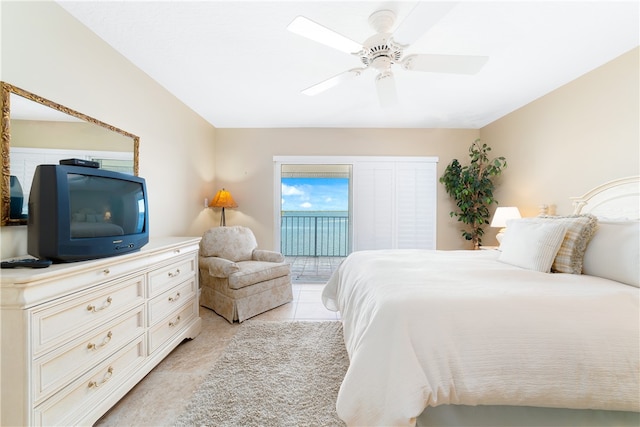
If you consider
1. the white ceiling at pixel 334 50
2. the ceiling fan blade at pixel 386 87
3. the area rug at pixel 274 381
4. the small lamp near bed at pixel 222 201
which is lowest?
the area rug at pixel 274 381

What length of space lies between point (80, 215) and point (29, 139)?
529 millimetres

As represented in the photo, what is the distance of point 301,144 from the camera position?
13.3 ft

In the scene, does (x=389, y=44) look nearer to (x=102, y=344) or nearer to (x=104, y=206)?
(x=104, y=206)

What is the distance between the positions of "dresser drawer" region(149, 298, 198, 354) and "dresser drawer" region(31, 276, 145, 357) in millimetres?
318

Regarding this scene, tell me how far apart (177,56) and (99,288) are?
6.15 ft

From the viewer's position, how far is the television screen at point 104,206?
1371 mm

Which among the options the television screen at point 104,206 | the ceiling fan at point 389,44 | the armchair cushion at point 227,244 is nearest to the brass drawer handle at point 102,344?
the television screen at point 104,206

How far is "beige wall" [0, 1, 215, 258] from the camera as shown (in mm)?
1397

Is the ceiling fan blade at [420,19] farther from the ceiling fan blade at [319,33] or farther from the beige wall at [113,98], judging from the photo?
the beige wall at [113,98]

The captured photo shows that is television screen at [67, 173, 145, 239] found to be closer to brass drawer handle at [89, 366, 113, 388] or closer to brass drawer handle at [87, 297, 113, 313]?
brass drawer handle at [87, 297, 113, 313]

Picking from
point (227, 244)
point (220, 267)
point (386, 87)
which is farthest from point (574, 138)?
point (227, 244)

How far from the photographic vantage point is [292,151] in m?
4.05

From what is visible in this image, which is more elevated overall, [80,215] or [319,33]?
[319,33]

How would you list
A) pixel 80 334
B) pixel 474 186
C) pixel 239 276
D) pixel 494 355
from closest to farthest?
pixel 494 355, pixel 80 334, pixel 239 276, pixel 474 186
